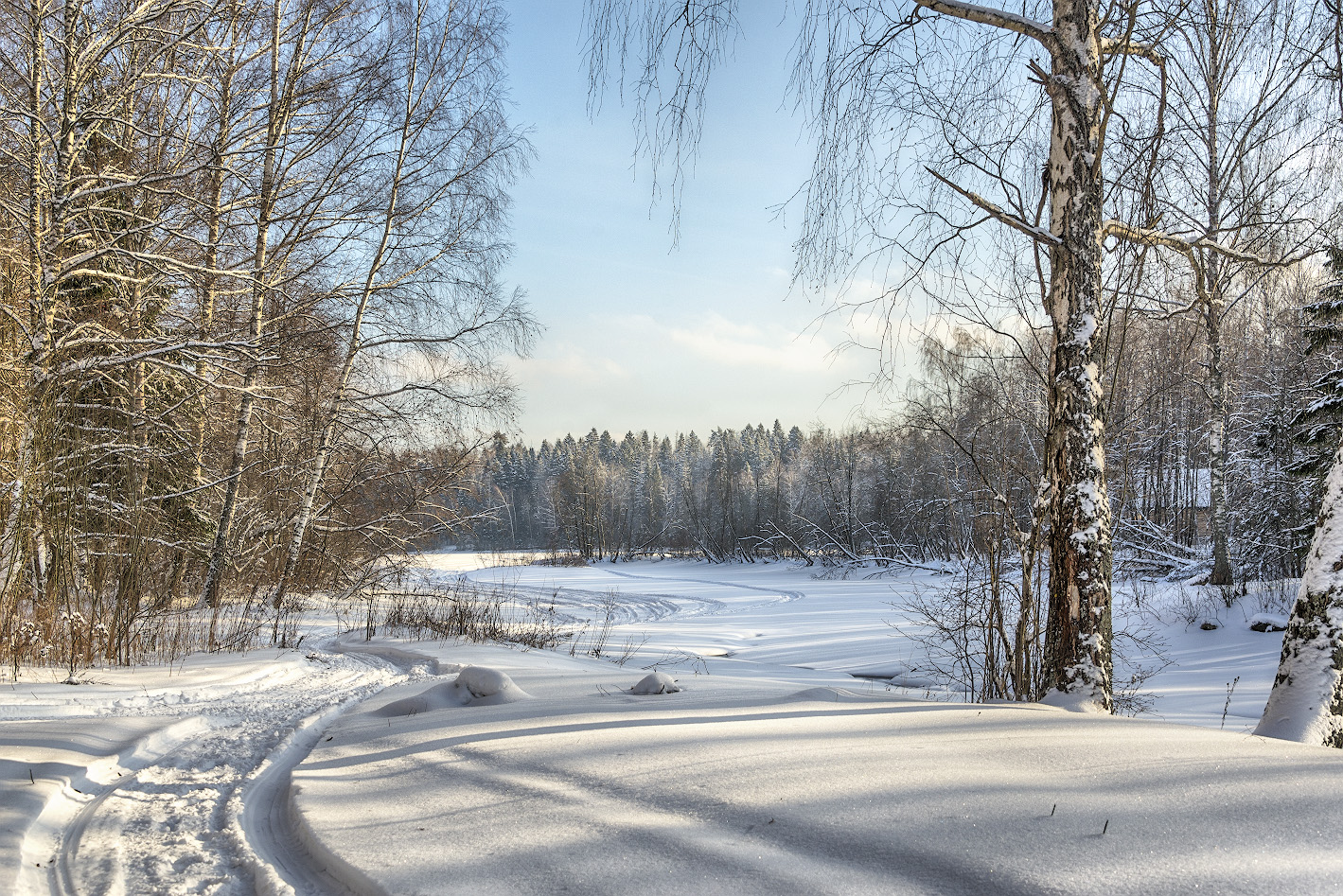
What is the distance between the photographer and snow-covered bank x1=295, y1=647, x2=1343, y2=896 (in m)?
1.68

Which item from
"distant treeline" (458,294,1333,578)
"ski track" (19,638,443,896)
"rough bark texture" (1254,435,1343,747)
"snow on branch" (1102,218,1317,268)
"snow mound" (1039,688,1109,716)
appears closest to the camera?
"ski track" (19,638,443,896)

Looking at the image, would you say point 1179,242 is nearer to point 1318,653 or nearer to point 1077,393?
point 1077,393

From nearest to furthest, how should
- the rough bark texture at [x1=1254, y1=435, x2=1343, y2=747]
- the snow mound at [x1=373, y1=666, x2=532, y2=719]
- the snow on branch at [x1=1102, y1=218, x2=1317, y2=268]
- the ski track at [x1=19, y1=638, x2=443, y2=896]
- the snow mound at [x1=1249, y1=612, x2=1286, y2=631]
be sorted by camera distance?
the ski track at [x1=19, y1=638, x2=443, y2=896], the rough bark texture at [x1=1254, y1=435, x2=1343, y2=747], the snow mound at [x1=373, y1=666, x2=532, y2=719], the snow on branch at [x1=1102, y1=218, x2=1317, y2=268], the snow mound at [x1=1249, y1=612, x2=1286, y2=631]

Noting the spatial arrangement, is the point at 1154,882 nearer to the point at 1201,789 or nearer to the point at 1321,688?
the point at 1201,789

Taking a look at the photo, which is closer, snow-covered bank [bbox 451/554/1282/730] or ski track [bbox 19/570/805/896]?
ski track [bbox 19/570/805/896]

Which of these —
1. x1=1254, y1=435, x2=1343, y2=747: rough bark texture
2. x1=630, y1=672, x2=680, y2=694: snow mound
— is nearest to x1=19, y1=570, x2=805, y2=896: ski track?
x1=630, y1=672, x2=680, y2=694: snow mound

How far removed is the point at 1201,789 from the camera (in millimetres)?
2045

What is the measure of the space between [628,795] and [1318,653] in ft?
11.0

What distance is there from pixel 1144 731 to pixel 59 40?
7931 mm

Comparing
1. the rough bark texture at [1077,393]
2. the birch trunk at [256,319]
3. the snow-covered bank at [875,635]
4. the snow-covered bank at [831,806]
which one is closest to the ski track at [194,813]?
the snow-covered bank at [831,806]

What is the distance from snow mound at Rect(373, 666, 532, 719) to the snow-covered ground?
17 millimetres

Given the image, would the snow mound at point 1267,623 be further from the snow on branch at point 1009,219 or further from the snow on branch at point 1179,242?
the snow on branch at point 1009,219

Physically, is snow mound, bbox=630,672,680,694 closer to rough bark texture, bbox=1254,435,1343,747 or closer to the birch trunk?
rough bark texture, bbox=1254,435,1343,747

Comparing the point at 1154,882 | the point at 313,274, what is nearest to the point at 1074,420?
the point at 1154,882
